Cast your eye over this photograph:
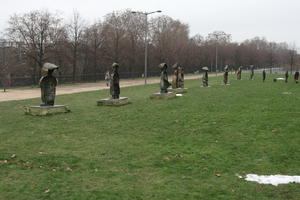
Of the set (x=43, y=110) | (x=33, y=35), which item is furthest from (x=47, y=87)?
(x=33, y=35)

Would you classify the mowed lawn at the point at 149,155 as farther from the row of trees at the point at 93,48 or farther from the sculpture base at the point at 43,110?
the row of trees at the point at 93,48

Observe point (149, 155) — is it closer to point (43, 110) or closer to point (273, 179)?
point (273, 179)

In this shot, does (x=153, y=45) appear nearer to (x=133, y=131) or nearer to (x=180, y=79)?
(x=180, y=79)

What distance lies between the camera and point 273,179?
20.0ft

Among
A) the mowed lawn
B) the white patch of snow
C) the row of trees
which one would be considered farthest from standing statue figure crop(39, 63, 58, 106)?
the row of trees

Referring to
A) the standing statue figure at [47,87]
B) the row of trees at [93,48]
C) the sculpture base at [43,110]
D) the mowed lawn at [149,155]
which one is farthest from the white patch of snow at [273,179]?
the row of trees at [93,48]

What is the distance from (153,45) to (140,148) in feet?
202

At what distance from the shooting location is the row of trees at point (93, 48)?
4119 centimetres

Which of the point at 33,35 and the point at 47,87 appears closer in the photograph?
the point at 47,87

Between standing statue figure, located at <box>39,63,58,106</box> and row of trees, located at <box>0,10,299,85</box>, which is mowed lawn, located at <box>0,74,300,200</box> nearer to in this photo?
standing statue figure, located at <box>39,63,58,106</box>

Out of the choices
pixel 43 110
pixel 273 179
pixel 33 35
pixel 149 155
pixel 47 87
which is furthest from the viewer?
pixel 33 35

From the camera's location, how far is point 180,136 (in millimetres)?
9742

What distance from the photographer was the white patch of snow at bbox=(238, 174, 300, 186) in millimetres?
5945

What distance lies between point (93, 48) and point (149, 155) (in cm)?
4749
